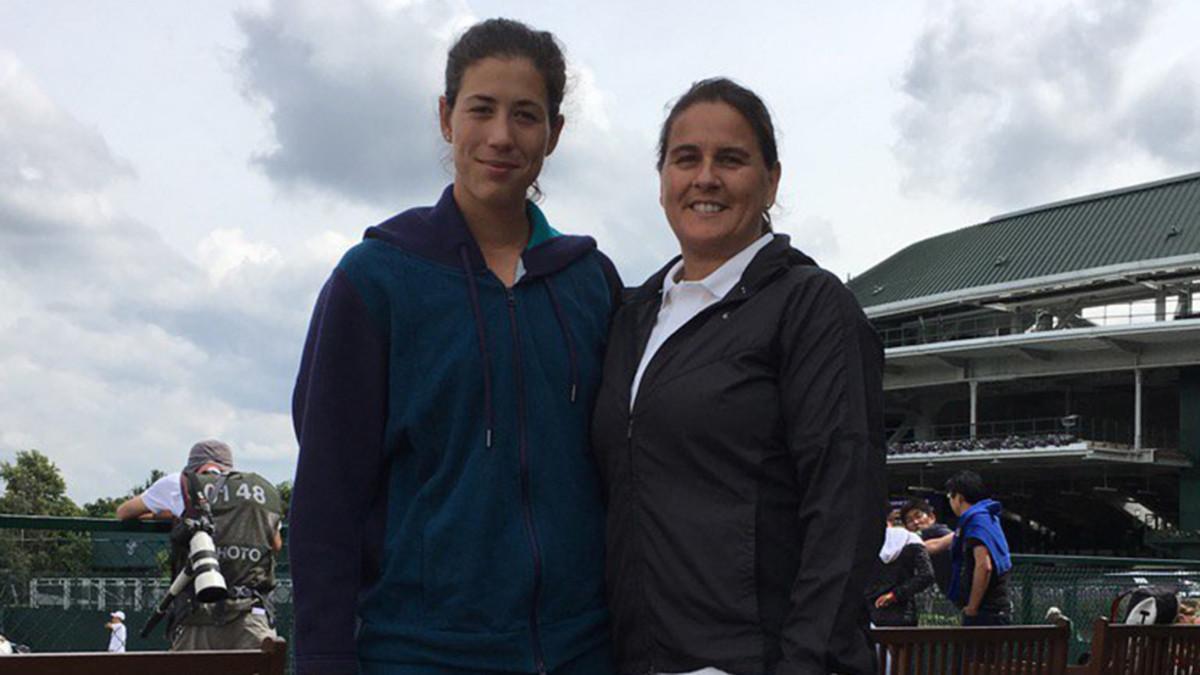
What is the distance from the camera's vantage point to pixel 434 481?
2316 mm

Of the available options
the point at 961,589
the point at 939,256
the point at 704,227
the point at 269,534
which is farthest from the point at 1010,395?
the point at 704,227

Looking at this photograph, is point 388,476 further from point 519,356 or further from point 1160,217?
point 1160,217

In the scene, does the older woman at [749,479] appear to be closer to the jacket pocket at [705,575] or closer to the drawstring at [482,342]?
the jacket pocket at [705,575]

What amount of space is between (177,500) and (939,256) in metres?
53.4

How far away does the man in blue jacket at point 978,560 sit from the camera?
9266 millimetres

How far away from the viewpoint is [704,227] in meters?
2.61

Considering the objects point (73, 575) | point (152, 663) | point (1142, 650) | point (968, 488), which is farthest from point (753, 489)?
point (968, 488)

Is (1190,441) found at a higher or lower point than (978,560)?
higher

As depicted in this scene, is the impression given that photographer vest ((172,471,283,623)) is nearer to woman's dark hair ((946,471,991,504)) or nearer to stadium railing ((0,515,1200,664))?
stadium railing ((0,515,1200,664))

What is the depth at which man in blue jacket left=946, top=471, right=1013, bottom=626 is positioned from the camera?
927 cm

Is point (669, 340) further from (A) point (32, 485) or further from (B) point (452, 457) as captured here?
(A) point (32, 485)

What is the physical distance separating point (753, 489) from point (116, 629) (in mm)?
8975

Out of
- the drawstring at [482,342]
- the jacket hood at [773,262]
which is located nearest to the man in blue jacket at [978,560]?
the jacket hood at [773,262]

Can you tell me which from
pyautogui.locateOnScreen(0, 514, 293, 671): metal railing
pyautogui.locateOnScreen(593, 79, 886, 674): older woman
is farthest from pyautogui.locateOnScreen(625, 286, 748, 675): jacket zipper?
pyautogui.locateOnScreen(0, 514, 293, 671): metal railing
